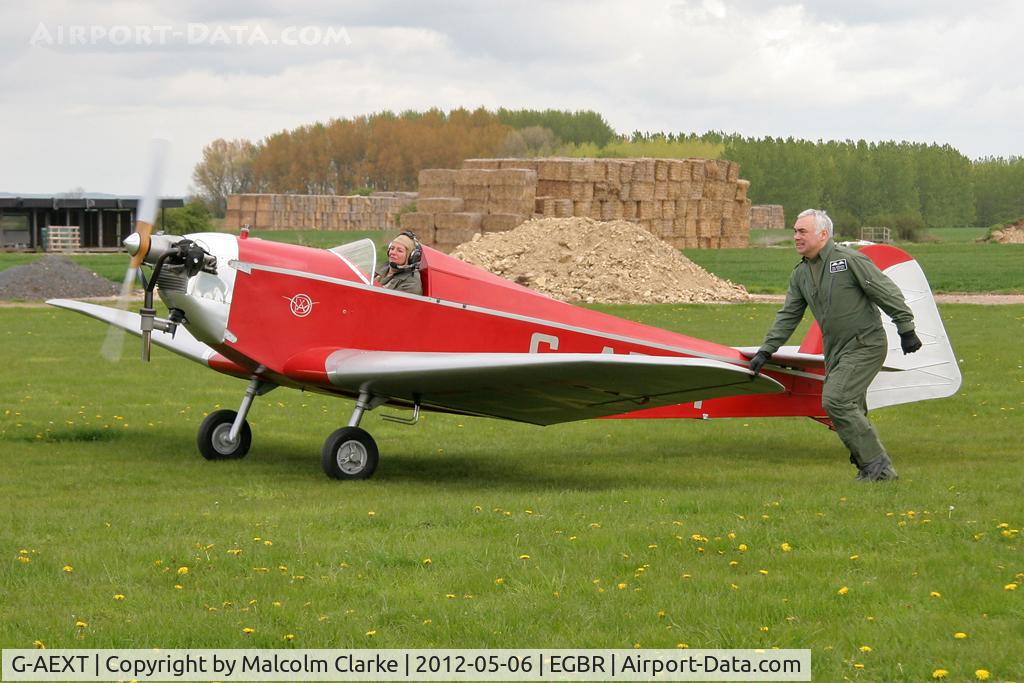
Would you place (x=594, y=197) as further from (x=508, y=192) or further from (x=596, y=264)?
(x=596, y=264)

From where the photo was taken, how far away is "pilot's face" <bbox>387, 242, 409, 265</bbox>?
1122 cm

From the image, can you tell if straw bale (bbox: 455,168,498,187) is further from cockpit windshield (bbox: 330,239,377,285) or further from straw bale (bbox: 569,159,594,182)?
cockpit windshield (bbox: 330,239,377,285)

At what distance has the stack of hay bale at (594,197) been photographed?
161ft

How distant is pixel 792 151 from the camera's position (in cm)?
9962

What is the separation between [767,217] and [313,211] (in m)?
30.5

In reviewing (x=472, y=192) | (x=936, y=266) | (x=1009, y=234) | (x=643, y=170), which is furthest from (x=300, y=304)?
(x=1009, y=234)

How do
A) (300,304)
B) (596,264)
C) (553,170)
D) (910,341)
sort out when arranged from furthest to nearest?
(553,170)
(596,264)
(300,304)
(910,341)

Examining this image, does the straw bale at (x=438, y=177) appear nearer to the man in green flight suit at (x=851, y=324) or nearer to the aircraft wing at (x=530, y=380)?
the aircraft wing at (x=530, y=380)

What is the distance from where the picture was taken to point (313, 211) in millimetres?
84188

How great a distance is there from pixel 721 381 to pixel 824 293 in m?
1.08

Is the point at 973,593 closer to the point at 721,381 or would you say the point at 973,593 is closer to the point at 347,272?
the point at 721,381

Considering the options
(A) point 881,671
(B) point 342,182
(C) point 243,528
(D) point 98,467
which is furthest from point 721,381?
(B) point 342,182

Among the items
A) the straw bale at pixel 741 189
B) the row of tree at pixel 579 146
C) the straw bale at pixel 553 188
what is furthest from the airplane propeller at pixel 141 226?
the row of tree at pixel 579 146

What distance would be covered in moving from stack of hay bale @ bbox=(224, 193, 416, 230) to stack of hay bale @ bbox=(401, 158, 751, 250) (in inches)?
974
